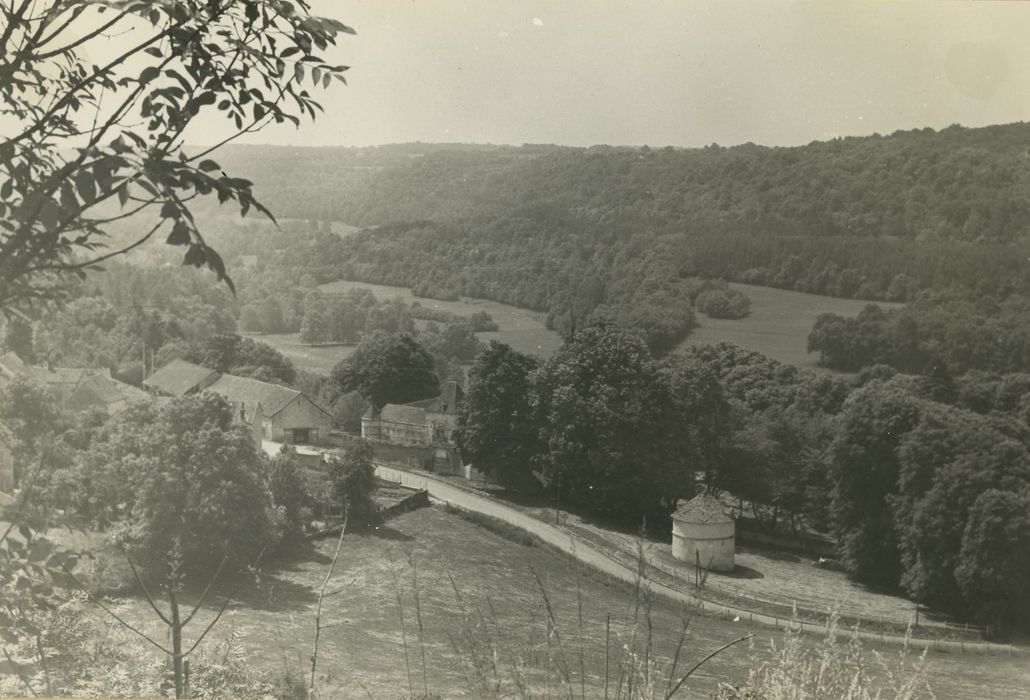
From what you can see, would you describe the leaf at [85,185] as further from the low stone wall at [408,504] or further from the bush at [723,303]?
the bush at [723,303]

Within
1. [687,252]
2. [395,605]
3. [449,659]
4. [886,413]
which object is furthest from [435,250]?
[886,413]

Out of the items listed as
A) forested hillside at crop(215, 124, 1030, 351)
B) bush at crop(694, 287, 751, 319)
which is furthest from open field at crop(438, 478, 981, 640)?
bush at crop(694, 287, 751, 319)

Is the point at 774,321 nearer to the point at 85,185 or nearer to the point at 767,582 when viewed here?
the point at 767,582

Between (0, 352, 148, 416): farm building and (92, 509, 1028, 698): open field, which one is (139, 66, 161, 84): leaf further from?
(0, 352, 148, 416): farm building

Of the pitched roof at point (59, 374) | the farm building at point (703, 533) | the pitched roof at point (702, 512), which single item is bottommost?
the farm building at point (703, 533)

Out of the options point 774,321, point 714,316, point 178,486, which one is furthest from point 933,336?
point 178,486

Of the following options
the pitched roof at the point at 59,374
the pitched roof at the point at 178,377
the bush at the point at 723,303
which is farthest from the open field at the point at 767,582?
the pitched roof at the point at 59,374
